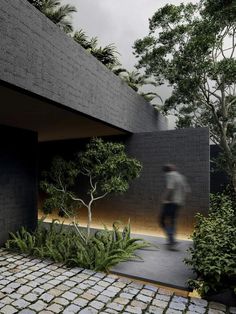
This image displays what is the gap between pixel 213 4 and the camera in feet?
27.8

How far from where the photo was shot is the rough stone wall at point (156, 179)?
6332mm

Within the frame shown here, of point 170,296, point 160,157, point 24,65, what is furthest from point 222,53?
point 170,296

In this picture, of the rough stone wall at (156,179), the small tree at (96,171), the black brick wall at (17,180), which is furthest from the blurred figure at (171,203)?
the black brick wall at (17,180)

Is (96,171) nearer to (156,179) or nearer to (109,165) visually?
(109,165)

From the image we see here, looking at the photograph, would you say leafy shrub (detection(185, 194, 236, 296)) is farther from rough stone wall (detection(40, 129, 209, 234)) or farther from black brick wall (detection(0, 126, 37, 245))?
black brick wall (detection(0, 126, 37, 245))

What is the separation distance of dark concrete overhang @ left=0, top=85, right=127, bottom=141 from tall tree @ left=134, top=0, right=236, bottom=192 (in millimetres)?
3908

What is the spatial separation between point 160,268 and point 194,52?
709 cm

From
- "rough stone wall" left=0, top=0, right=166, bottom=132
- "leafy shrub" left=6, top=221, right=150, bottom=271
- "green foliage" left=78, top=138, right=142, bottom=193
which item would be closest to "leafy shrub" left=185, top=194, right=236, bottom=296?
"leafy shrub" left=6, top=221, right=150, bottom=271

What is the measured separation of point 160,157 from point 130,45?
6.15 m

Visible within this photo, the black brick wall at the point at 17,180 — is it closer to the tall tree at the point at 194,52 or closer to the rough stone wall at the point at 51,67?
the rough stone wall at the point at 51,67

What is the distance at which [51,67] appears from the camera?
4.02 meters

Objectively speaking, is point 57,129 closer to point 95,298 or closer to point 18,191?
point 18,191

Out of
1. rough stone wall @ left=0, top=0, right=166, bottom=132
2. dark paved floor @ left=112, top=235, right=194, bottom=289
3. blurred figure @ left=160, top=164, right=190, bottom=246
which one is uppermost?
rough stone wall @ left=0, top=0, right=166, bottom=132

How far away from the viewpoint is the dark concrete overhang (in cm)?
408
